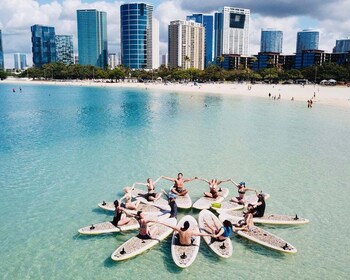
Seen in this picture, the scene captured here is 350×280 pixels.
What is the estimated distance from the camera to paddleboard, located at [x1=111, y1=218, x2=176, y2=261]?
11766mm

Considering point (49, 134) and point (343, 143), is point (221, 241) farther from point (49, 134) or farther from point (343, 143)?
point (49, 134)

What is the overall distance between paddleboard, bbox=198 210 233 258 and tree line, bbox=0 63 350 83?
133 m

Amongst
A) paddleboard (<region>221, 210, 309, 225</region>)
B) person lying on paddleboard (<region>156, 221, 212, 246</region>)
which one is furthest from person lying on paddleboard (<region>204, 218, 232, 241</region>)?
paddleboard (<region>221, 210, 309, 225</region>)

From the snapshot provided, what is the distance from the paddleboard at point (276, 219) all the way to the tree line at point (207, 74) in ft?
429

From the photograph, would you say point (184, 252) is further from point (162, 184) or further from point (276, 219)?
point (162, 184)

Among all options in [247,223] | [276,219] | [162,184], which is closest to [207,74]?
[162,184]

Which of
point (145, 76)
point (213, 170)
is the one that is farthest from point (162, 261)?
point (145, 76)

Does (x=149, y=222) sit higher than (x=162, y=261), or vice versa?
→ (x=149, y=222)

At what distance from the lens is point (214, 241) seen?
12547 mm

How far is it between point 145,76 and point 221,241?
168m

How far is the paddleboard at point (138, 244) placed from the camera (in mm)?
11766

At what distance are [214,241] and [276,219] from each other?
141 inches

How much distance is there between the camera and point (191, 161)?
81.9 feet

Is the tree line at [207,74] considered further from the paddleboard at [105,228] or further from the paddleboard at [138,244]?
the paddleboard at [105,228]
